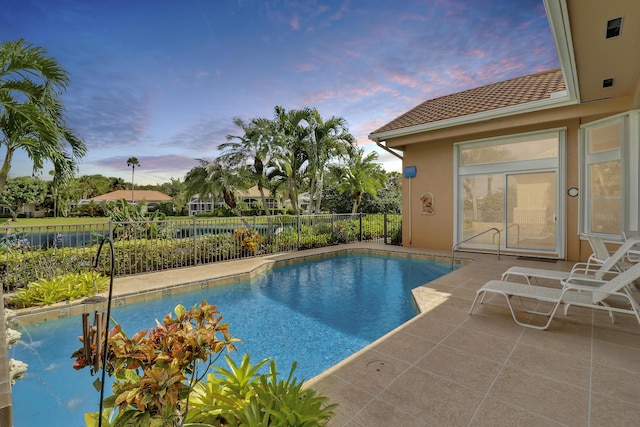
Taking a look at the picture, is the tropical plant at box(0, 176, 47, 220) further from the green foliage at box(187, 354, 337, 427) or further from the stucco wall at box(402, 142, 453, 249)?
the green foliage at box(187, 354, 337, 427)

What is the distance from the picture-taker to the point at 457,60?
977cm

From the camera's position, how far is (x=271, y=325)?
203 inches

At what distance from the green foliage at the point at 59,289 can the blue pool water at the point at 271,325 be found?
1.84 ft

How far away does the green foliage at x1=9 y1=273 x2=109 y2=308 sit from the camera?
207 inches

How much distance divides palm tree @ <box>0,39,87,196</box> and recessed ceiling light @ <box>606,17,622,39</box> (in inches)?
392

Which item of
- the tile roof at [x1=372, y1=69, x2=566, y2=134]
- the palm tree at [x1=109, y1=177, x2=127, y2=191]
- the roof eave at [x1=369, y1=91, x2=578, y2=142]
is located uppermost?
the palm tree at [x1=109, y1=177, x2=127, y2=191]

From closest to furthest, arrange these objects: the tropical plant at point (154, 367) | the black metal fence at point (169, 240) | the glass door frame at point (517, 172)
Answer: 1. the tropical plant at point (154, 367)
2. the black metal fence at point (169, 240)
3. the glass door frame at point (517, 172)

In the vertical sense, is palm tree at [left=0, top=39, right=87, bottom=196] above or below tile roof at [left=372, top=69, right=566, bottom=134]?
below

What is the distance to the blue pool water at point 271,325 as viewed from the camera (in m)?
3.40

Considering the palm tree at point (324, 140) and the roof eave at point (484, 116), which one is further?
the palm tree at point (324, 140)

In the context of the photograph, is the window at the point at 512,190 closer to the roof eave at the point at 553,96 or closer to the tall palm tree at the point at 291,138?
the roof eave at the point at 553,96

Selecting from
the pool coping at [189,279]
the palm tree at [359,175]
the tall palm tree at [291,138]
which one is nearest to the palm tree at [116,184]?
the tall palm tree at [291,138]

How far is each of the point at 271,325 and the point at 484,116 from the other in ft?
27.0

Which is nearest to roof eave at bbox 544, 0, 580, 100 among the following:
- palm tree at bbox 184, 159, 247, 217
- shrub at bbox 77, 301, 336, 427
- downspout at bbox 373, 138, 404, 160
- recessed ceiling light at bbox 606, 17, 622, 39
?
recessed ceiling light at bbox 606, 17, 622, 39
